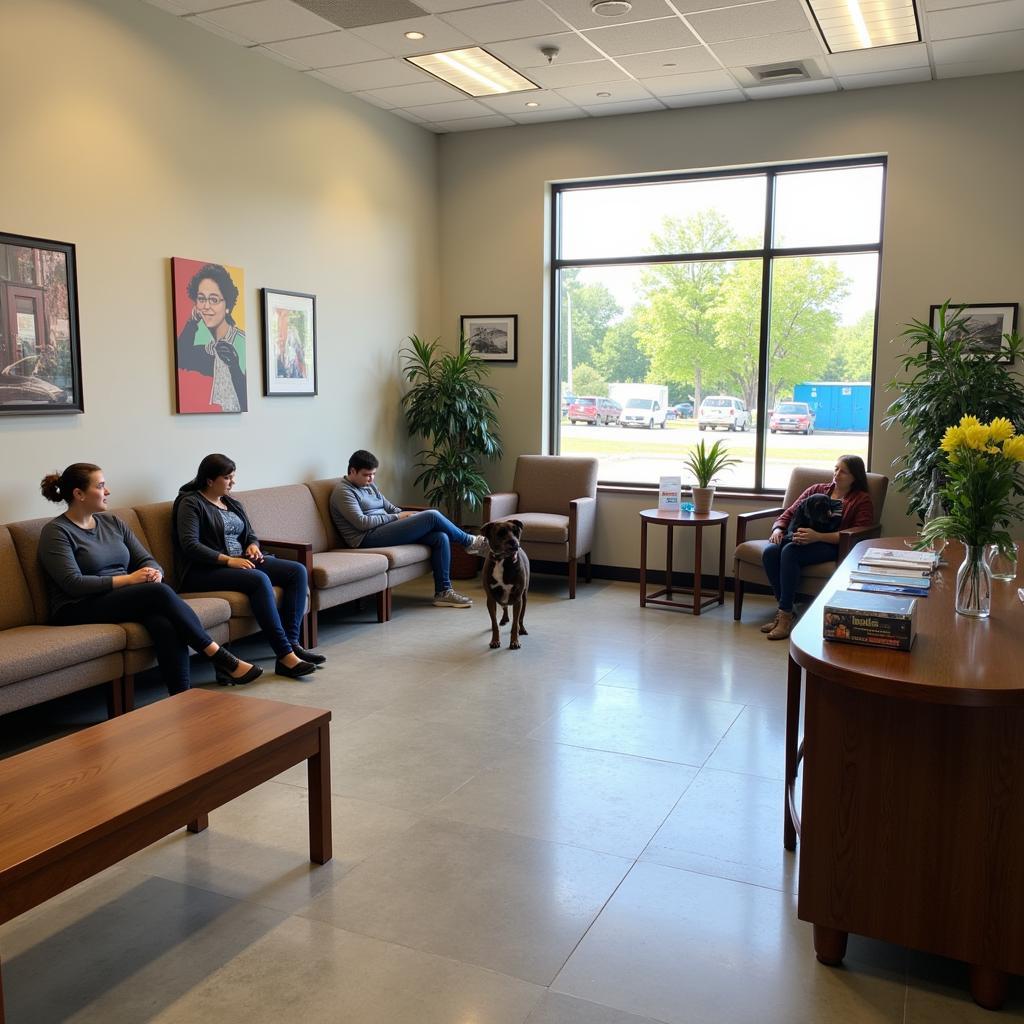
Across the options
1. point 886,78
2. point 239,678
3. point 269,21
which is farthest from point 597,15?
point 239,678

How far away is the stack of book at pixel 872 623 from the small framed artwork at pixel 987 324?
411cm

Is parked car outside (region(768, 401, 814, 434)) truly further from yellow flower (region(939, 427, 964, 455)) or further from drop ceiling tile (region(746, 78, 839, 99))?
yellow flower (region(939, 427, 964, 455))

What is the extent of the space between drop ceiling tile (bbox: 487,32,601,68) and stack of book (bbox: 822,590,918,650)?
13.2 ft

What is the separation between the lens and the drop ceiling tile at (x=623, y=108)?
658cm

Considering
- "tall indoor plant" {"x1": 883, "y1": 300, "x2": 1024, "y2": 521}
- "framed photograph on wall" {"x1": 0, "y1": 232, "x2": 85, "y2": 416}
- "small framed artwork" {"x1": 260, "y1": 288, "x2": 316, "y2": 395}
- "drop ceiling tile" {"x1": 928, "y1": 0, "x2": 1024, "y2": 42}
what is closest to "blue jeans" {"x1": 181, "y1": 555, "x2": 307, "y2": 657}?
"framed photograph on wall" {"x1": 0, "y1": 232, "x2": 85, "y2": 416}

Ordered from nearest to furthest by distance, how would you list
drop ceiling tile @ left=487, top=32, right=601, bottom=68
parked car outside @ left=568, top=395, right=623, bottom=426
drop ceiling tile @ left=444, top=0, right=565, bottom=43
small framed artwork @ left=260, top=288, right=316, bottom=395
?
drop ceiling tile @ left=444, top=0, right=565, bottom=43 < drop ceiling tile @ left=487, top=32, right=601, bottom=68 < small framed artwork @ left=260, top=288, right=316, bottom=395 < parked car outside @ left=568, top=395, right=623, bottom=426

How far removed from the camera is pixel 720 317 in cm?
696

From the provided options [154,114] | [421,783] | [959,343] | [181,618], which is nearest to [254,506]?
[181,618]

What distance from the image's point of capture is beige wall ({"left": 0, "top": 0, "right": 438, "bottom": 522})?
4391 mm

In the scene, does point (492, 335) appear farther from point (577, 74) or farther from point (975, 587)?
point (975, 587)

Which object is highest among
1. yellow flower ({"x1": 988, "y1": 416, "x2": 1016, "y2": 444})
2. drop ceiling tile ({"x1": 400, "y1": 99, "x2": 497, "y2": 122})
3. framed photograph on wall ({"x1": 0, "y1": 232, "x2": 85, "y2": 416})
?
drop ceiling tile ({"x1": 400, "y1": 99, "x2": 497, "y2": 122})

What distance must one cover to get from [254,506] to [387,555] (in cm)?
90

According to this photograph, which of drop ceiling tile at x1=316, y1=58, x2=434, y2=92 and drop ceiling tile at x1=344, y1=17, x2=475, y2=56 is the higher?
drop ceiling tile at x1=316, y1=58, x2=434, y2=92

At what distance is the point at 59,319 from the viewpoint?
450cm
